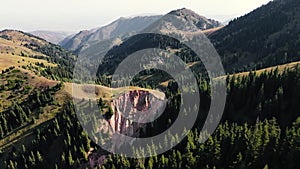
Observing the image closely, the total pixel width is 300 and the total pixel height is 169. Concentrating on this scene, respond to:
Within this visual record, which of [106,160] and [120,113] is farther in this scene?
[120,113]

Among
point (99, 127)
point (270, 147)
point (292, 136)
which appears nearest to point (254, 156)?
point (270, 147)

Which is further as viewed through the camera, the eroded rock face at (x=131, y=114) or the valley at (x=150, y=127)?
the eroded rock face at (x=131, y=114)

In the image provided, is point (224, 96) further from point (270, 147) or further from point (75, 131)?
point (75, 131)

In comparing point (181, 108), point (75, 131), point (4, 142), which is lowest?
point (4, 142)

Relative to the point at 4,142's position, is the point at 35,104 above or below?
→ above

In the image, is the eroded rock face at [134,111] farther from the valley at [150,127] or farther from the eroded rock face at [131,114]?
the valley at [150,127]

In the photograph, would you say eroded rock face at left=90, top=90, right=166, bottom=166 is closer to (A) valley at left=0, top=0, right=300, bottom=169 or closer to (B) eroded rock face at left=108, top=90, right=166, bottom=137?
(B) eroded rock face at left=108, top=90, right=166, bottom=137

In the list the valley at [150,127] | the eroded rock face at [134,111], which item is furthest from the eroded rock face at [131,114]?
the valley at [150,127]

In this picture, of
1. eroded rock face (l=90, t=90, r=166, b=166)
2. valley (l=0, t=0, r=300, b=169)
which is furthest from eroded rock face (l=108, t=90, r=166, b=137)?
valley (l=0, t=0, r=300, b=169)

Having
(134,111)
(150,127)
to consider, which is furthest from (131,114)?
(150,127)
